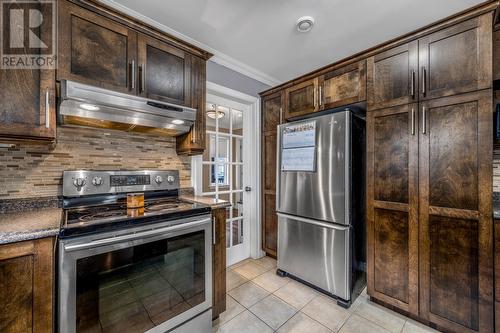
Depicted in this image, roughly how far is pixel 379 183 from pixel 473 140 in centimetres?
65

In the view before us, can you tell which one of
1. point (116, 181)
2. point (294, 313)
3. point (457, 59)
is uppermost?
point (457, 59)

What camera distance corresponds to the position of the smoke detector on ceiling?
6.15 ft

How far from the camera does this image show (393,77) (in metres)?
1.79

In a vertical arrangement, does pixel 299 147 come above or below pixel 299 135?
below

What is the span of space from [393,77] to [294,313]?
2.15 meters

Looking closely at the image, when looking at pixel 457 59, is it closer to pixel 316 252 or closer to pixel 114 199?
pixel 316 252

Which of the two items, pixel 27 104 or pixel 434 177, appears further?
pixel 434 177

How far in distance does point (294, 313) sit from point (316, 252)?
1.83ft

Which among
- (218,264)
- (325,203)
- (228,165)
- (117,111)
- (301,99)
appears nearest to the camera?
(117,111)

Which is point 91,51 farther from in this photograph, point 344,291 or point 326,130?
point 344,291

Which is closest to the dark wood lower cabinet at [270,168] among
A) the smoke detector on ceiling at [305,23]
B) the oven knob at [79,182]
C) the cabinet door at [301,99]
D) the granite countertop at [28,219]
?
the cabinet door at [301,99]

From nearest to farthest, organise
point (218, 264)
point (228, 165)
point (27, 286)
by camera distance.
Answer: point (27, 286), point (218, 264), point (228, 165)

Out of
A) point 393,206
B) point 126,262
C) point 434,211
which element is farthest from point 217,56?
point 434,211

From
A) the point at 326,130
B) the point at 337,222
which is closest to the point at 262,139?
the point at 326,130
